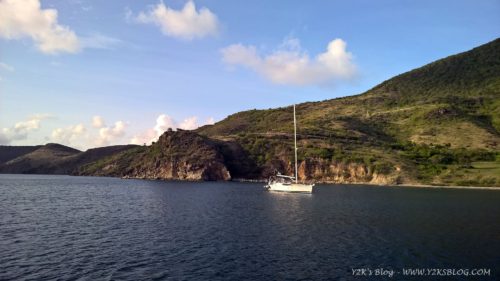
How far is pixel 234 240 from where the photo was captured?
187 ft

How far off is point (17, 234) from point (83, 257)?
752 inches

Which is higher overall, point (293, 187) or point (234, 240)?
point (293, 187)

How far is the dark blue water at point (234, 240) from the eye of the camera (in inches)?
1654

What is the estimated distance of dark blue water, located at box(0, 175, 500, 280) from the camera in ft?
138

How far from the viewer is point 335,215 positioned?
8212 centimetres

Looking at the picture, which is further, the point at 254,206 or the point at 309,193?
the point at 309,193

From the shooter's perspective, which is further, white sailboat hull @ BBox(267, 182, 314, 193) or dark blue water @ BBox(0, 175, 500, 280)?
white sailboat hull @ BBox(267, 182, 314, 193)

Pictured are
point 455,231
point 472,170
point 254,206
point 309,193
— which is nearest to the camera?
point 455,231

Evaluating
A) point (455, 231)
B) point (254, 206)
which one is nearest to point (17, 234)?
point (254, 206)

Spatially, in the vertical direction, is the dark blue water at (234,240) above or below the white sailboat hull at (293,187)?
below

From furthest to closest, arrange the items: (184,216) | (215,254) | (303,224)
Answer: (184,216) → (303,224) → (215,254)

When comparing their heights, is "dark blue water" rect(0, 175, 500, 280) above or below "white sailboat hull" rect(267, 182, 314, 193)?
below

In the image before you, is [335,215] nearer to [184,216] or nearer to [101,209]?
[184,216]

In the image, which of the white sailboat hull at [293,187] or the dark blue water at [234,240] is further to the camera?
the white sailboat hull at [293,187]
